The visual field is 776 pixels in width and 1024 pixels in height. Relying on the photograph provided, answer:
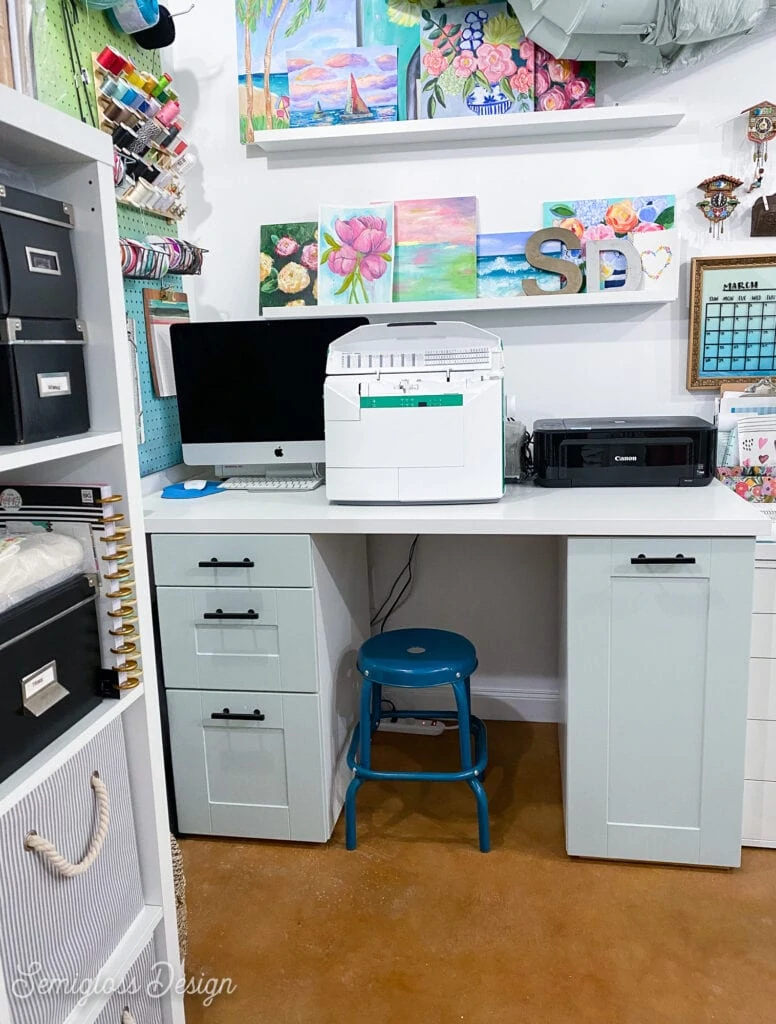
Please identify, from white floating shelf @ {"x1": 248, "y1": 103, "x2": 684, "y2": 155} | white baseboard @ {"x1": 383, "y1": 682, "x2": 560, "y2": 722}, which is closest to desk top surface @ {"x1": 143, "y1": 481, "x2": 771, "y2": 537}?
white baseboard @ {"x1": 383, "y1": 682, "x2": 560, "y2": 722}

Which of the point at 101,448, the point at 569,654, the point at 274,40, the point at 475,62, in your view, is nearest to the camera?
the point at 101,448

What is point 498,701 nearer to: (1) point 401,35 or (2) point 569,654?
(2) point 569,654

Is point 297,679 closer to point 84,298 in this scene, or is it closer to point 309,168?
point 84,298

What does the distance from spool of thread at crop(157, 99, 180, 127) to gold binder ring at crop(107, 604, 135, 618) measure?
1.69 metres

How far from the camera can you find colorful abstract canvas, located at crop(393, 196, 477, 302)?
256cm

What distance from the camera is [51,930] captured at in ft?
3.84

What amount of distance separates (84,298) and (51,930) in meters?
0.90

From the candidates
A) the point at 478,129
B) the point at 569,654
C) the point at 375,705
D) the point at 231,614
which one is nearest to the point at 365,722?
the point at 375,705

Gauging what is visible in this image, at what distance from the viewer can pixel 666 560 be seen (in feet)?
6.25

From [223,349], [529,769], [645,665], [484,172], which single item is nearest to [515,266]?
[484,172]

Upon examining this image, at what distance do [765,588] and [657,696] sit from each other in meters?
0.36

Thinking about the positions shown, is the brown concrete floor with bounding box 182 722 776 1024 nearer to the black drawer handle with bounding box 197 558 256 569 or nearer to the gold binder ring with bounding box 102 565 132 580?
the black drawer handle with bounding box 197 558 256 569

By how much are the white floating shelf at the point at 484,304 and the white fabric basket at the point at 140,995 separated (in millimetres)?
1782

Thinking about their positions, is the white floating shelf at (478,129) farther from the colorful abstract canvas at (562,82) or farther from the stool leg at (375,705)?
the stool leg at (375,705)
